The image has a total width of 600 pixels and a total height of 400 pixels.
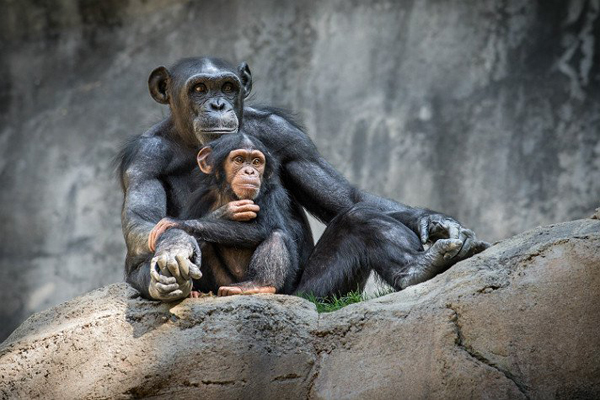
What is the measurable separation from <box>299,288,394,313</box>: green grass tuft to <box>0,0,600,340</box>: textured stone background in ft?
17.2

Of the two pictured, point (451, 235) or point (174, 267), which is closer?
point (174, 267)

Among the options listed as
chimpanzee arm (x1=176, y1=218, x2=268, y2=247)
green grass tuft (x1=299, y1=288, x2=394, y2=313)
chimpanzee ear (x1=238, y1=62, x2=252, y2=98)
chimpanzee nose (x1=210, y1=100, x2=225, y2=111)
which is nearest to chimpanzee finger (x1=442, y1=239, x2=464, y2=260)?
green grass tuft (x1=299, y1=288, x2=394, y2=313)

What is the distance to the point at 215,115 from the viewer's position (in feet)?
24.7

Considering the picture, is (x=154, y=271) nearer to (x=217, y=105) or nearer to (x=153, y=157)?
(x=153, y=157)

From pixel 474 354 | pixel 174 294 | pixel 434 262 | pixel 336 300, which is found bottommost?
pixel 174 294

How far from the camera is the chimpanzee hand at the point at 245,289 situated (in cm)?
665

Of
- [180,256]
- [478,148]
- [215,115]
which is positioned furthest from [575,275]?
[478,148]

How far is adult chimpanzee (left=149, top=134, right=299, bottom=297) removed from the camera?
680 centimetres

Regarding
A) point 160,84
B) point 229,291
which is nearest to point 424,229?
point 229,291

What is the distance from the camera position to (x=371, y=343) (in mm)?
5918

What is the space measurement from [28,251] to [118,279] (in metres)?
1.30

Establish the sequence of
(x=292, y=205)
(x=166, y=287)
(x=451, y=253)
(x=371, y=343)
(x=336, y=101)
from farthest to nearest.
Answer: (x=336, y=101) < (x=292, y=205) < (x=451, y=253) < (x=166, y=287) < (x=371, y=343)

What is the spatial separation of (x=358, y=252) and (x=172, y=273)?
57.9 inches

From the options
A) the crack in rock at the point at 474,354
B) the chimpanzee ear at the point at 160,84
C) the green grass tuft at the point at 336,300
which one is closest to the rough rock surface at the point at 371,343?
the crack in rock at the point at 474,354
